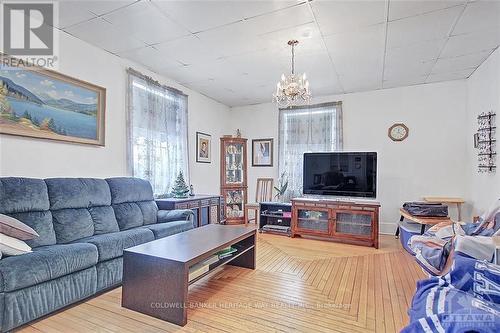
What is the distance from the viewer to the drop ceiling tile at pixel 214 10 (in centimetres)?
244

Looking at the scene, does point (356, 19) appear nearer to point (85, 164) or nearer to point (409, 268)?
point (409, 268)

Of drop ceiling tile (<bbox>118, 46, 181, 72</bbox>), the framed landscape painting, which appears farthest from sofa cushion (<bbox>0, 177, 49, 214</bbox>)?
drop ceiling tile (<bbox>118, 46, 181, 72</bbox>)

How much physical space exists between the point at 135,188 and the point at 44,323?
5.71 feet

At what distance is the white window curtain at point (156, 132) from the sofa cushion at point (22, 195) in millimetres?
1265

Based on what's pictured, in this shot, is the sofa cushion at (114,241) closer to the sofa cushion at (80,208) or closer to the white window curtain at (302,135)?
the sofa cushion at (80,208)

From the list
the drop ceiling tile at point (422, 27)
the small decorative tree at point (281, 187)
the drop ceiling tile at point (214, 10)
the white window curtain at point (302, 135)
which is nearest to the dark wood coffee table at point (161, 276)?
the drop ceiling tile at point (214, 10)

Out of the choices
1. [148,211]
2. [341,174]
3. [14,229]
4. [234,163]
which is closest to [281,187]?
[234,163]

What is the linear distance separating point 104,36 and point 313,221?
401 centimetres

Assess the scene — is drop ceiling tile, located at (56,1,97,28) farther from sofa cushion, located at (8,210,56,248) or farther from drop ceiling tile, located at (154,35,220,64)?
sofa cushion, located at (8,210,56,248)

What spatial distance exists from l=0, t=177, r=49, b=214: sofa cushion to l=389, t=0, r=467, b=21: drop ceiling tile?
12.0 ft

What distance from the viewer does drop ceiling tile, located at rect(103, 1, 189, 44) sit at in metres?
2.57

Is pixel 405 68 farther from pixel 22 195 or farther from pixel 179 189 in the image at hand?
pixel 22 195

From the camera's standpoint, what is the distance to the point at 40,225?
2.39 meters

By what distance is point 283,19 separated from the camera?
106 inches
